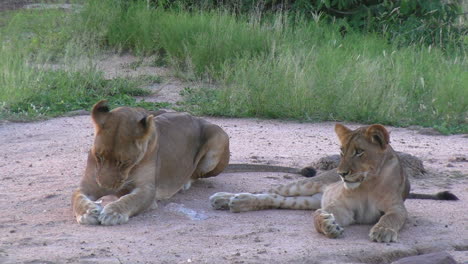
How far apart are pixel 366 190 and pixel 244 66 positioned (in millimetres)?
5798

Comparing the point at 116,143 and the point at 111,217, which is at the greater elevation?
the point at 116,143

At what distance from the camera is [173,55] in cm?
1315

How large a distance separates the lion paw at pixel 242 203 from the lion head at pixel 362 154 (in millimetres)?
786

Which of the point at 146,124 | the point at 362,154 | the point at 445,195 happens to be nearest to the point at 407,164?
the point at 445,195

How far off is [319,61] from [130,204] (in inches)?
250

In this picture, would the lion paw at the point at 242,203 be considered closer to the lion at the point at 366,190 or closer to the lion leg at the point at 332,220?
the lion at the point at 366,190

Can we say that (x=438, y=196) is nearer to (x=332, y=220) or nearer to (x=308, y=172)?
(x=308, y=172)

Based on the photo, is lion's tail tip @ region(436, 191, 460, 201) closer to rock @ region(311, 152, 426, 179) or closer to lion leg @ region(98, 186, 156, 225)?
rock @ region(311, 152, 426, 179)

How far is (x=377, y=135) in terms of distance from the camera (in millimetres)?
5496

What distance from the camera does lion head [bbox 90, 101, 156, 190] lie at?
18.2 feet

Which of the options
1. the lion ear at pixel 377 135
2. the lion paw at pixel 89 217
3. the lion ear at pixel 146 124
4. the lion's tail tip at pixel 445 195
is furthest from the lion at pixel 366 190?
the lion paw at pixel 89 217

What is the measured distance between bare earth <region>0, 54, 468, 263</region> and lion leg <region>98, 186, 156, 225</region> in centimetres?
6

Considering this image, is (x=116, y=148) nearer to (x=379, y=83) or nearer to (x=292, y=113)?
(x=292, y=113)

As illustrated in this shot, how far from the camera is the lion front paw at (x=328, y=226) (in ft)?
17.5
